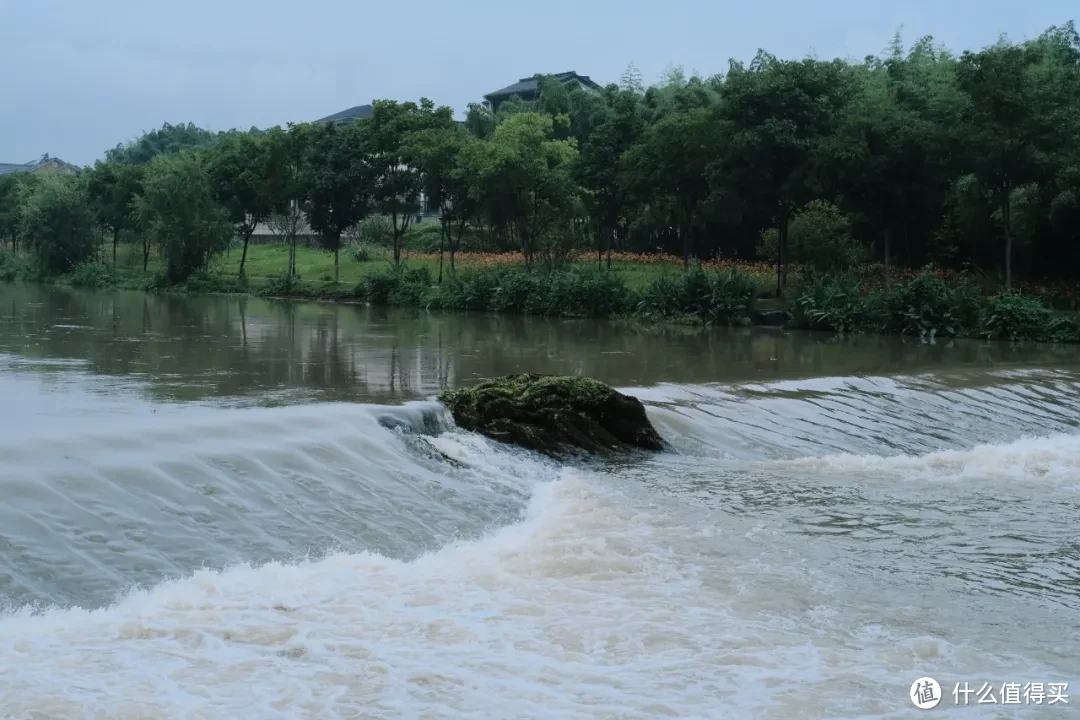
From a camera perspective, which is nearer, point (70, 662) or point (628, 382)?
point (70, 662)

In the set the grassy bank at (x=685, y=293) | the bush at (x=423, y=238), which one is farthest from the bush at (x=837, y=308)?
the bush at (x=423, y=238)

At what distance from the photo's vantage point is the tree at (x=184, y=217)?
4425cm

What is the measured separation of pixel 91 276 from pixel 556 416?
43.9 meters

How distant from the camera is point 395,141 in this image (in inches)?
1543

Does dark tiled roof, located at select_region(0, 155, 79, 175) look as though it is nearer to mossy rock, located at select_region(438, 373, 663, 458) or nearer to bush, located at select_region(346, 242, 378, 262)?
bush, located at select_region(346, 242, 378, 262)

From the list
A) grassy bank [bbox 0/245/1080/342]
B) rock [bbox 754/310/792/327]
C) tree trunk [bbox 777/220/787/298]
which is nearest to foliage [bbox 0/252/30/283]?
grassy bank [bbox 0/245/1080/342]

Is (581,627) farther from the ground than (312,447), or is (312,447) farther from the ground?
(312,447)

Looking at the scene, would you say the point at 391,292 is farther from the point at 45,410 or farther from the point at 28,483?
the point at 28,483

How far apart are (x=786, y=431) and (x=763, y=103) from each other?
1996cm

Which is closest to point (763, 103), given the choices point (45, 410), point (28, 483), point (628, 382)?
point (628, 382)

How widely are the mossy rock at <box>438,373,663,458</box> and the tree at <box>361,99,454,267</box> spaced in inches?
1121

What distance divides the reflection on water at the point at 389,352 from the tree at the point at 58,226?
23088 millimetres

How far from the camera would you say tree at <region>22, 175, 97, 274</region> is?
51688 millimetres

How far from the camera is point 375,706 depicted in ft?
15.6
